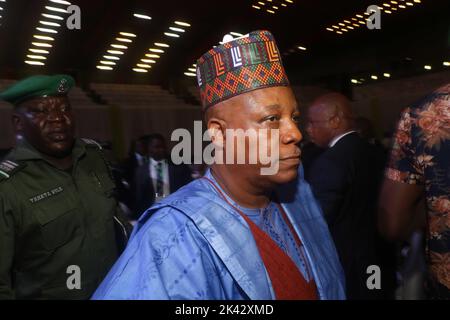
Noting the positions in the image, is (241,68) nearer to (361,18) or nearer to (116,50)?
(361,18)

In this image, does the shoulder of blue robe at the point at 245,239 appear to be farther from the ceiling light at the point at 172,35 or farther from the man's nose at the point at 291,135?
the ceiling light at the point at 172,35

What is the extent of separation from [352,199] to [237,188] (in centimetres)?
122

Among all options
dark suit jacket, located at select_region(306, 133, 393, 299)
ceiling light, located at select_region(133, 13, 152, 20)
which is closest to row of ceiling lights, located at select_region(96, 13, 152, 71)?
ceiling light, located at select_region(133, 13, 152, 20)

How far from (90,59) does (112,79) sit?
1364 millimetres

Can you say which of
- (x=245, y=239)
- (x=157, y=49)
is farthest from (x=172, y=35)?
(x=245, y=239)

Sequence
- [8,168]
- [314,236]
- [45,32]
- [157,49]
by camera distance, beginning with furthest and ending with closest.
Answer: [157,49] → [45,32] → [8,168] → [314,236]

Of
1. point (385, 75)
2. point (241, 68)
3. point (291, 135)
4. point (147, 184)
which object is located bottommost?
point (147, 184)

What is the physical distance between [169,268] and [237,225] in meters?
0.18

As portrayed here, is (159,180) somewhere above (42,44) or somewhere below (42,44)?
below

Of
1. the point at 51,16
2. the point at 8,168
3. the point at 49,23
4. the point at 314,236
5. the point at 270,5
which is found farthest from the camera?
the point at 270,5

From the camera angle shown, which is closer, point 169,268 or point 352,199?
point 169,268

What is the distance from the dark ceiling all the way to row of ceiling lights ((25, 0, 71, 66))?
11 cm

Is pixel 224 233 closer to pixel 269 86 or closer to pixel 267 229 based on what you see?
pixel 267 229

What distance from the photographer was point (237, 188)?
926 mm
